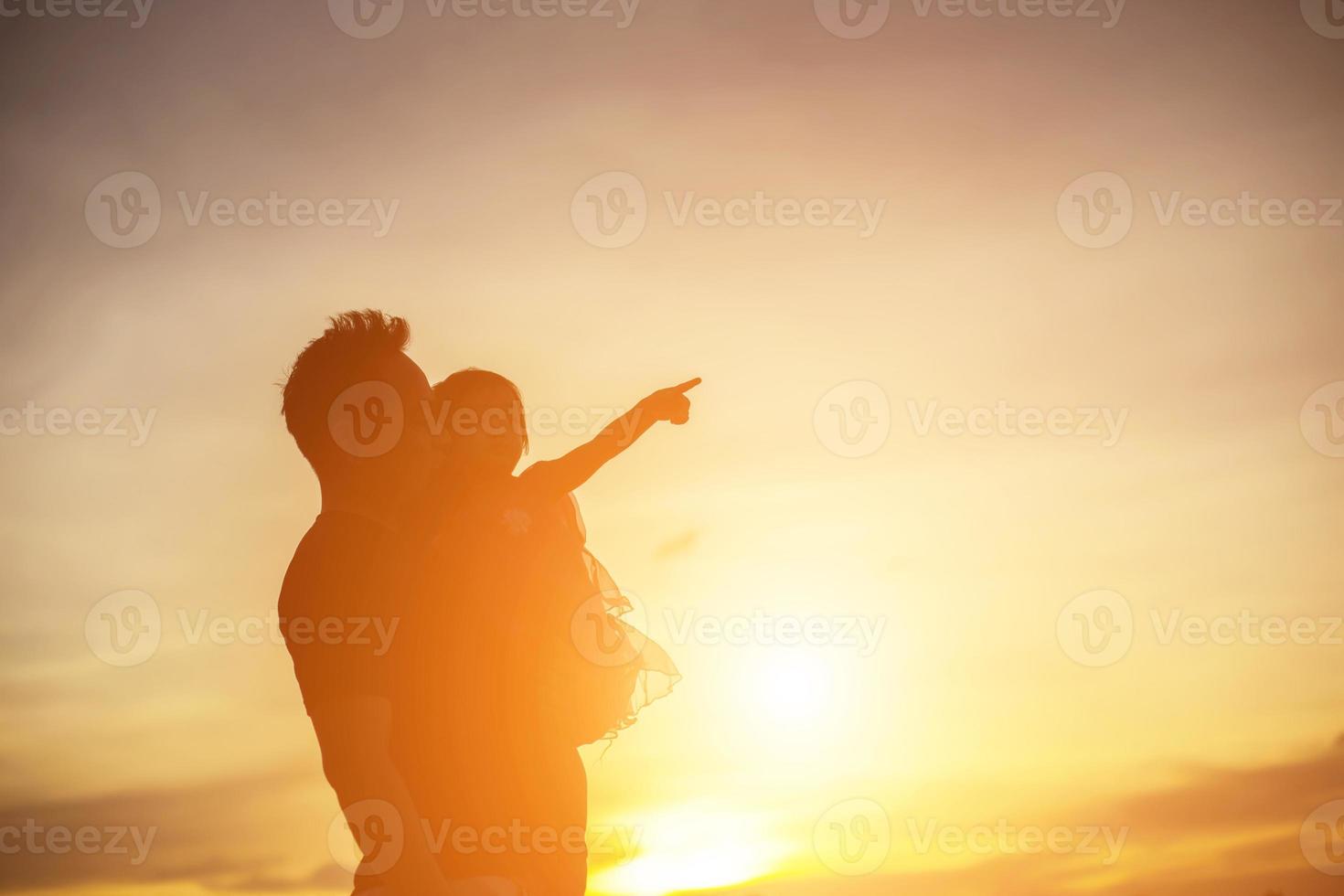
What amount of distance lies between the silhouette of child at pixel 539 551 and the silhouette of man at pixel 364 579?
0.48 m

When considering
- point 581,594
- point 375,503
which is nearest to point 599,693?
point 581,594

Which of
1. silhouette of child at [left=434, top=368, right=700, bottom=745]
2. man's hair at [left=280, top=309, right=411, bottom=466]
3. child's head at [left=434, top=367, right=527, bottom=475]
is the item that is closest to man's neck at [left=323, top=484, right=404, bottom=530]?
man's hair at [left=280, top=309, right=411, bottom=466]

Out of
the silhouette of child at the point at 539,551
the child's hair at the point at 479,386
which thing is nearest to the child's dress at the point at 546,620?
the silhouette of child at the point at 539,551

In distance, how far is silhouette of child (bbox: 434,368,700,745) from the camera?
373 centimetres

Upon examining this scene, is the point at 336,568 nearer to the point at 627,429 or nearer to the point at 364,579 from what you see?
the point at 364,579

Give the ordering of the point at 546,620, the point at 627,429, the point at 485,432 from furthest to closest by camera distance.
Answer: the point at 485,432
the point at 627,429
the point at 546,620

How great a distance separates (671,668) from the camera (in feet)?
17.5

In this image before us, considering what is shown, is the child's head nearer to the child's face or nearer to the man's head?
the child's face

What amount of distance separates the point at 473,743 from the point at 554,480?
1311 mm

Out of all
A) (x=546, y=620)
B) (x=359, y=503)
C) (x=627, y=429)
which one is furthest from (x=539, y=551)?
(x=359, y=503)

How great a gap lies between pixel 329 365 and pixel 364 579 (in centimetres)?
70

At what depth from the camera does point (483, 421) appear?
4.32 metres

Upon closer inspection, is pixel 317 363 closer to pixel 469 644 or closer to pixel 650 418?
pixel 469 644

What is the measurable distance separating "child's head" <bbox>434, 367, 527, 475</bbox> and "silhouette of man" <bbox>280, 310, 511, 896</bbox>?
2.70ft
